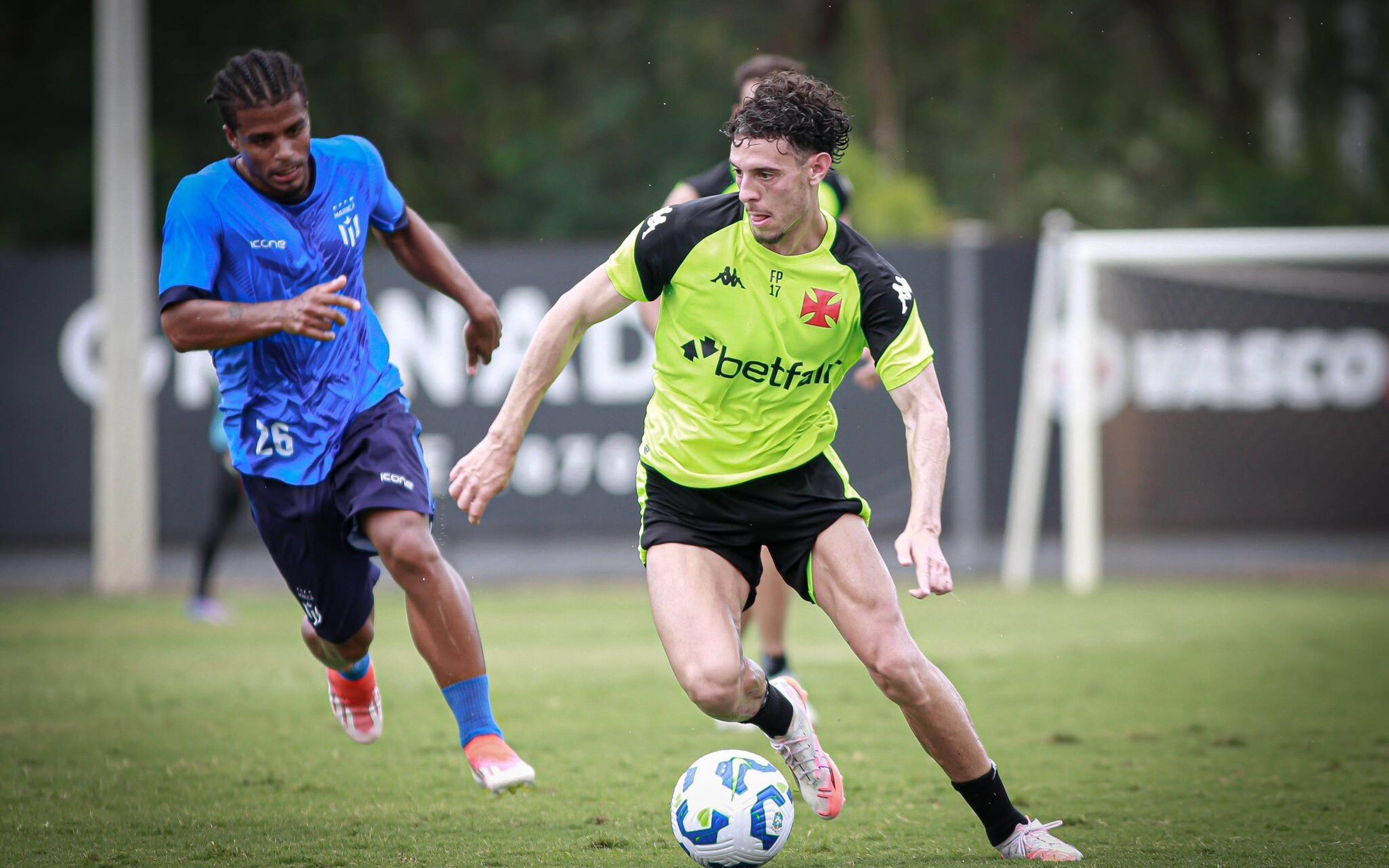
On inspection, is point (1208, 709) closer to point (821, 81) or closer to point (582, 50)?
point (821, 81)

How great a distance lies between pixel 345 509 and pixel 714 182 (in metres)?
2.64

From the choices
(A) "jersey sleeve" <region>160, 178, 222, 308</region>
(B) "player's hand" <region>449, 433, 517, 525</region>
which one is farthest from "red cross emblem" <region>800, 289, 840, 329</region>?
(A) "jersey sleeve" <region>160, 178, 222, 308</region>

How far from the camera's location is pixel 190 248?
4.68 m

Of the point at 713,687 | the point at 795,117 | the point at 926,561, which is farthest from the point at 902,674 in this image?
the point at 795,117

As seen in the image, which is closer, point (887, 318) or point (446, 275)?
point (887, 318)

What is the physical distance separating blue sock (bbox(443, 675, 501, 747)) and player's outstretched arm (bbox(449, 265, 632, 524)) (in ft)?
2.22

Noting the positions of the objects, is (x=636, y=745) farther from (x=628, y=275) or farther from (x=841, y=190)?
(x=841, y=190)

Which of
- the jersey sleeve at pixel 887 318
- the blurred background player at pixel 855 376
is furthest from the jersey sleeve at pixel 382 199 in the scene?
the jersey sleeve at pixel 887 318

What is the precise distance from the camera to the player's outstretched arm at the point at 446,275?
17.5 feet

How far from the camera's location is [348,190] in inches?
199

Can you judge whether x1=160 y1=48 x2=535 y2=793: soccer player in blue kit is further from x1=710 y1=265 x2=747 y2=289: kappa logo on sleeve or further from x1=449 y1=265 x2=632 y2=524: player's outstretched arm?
x1=710 y1=265 x2=747 y2=289: kappa logo on sleeve

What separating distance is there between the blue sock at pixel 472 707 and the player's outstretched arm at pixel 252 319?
4.02 ft

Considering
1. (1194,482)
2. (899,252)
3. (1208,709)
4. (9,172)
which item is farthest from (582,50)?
(1208,709)

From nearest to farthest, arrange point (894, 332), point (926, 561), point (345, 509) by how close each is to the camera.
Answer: point (926, 561), point (894, 332), point (345, 509)
